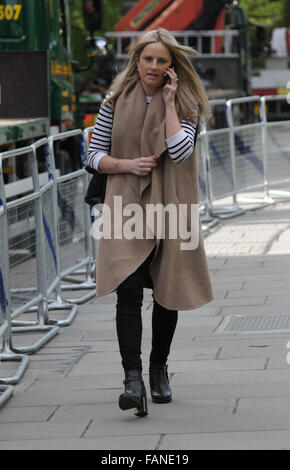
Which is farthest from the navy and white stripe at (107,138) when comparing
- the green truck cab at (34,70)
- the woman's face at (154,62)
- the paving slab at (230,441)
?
the green truck cab at (34,70)

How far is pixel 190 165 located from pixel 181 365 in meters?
1.38

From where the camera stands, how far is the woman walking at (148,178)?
5211mm

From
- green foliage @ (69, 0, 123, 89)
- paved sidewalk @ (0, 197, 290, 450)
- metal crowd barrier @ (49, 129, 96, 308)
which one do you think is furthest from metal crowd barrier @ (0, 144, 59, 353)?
green foliage @ (69, 0, 123, 89)

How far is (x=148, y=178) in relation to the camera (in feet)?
17.3

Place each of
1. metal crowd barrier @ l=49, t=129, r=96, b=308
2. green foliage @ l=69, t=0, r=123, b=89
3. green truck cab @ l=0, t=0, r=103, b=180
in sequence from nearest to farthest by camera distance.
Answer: metal crowd barrier @ l=49, t=129, r=96, b=308 → green truck cab @ l=0, t=0, r=103, b=180 → green foliage @ l=69, t=0, r=123, b=89

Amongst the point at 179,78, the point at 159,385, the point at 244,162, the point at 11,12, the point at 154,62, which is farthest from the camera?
the point at 244,162

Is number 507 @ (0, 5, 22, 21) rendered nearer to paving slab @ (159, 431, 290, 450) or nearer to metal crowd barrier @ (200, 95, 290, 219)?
metal crowd barrier @ (200, 95, 290, 219)

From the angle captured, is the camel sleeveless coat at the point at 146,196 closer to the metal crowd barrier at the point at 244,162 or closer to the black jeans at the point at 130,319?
the black jeans at the point at 130,319

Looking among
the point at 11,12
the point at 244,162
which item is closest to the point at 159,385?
the point at 11,12

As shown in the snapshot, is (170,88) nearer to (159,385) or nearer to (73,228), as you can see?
(159,385)

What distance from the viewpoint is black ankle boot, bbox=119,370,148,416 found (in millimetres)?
5086

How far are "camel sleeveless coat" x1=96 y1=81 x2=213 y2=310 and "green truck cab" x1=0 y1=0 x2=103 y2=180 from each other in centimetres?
526

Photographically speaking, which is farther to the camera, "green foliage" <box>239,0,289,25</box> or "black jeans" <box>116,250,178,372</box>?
"green foliage" <box>239,0,289,25</box>

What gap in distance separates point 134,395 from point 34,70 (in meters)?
7.13
